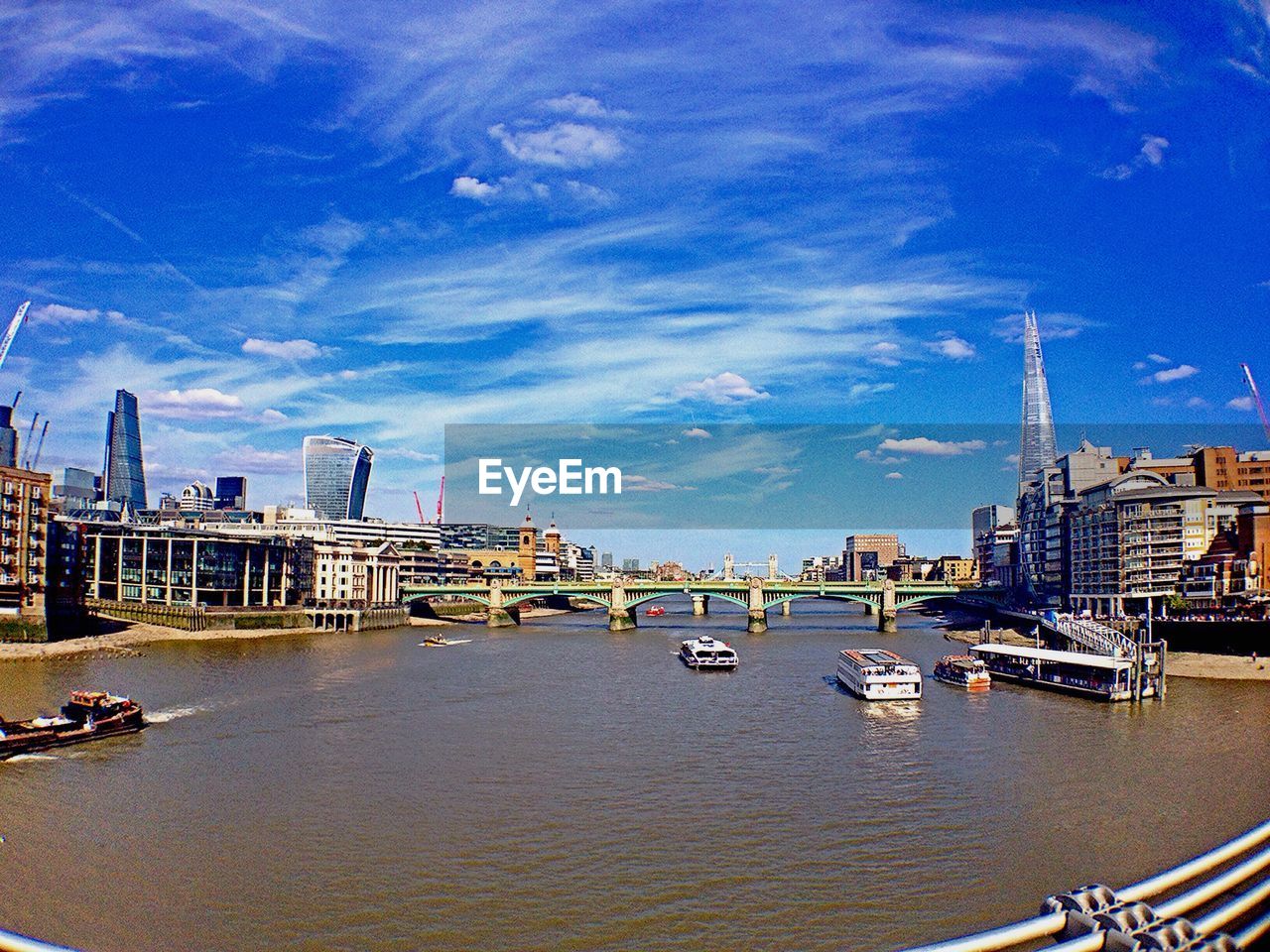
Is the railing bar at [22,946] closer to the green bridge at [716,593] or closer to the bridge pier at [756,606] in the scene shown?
the green bridge at [716,593]

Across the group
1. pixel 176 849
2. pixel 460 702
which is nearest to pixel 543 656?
pixel 460 702

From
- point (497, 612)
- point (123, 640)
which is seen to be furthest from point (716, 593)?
point (123, 640)

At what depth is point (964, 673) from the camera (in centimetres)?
5581

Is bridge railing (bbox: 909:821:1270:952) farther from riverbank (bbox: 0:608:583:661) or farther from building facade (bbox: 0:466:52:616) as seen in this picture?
building facade (bbox: 0:466:52:616)

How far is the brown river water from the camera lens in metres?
19.3

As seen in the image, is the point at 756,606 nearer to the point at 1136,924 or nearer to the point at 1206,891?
the point at 1206,891

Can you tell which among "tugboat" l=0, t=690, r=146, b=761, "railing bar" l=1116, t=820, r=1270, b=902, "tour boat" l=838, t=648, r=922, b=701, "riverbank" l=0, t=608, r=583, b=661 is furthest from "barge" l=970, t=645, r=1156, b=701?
"riverbank" l=0, t=608, r=583, b=661

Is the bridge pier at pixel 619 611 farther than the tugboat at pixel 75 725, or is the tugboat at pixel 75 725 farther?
the bridge pier at pixel 619 611

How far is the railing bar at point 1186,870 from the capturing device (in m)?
13.9

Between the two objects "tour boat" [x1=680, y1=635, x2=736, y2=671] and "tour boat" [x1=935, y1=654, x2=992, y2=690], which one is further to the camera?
"tour boat" [x1=680, y1=635, x2=736, y2=671]

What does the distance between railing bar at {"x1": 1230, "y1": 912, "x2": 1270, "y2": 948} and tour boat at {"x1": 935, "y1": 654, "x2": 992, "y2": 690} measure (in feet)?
137

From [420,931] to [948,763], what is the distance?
2171 centimetres

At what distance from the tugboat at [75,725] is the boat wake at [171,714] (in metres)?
0.81

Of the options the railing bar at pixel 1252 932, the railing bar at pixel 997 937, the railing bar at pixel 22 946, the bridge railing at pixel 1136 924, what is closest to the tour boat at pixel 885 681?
the bridge railing at pixel 1136 924
